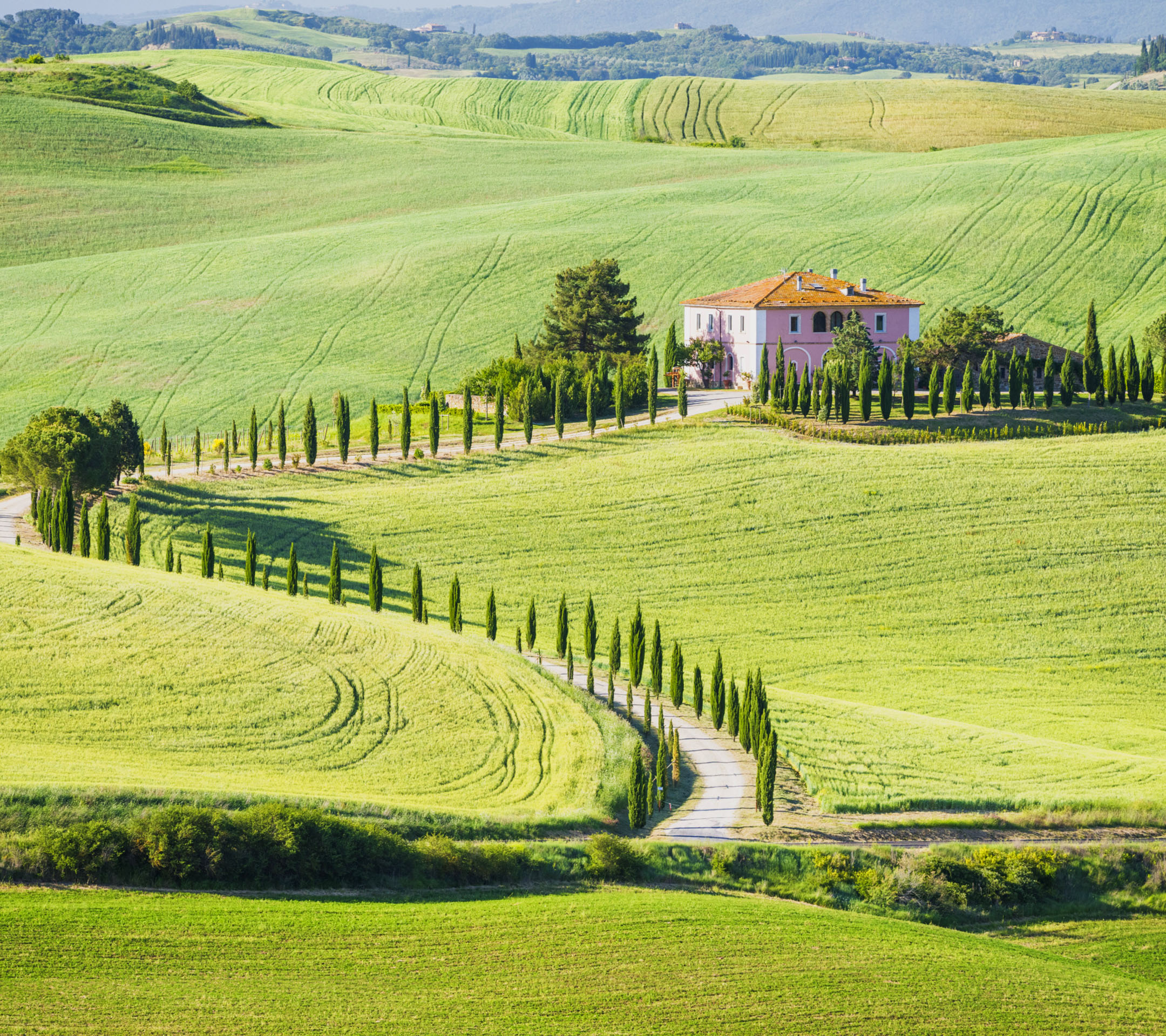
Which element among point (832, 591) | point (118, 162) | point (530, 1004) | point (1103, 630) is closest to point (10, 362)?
point (118, 162)

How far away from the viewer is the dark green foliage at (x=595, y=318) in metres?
98.4

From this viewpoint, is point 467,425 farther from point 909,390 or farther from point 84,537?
point 909,390

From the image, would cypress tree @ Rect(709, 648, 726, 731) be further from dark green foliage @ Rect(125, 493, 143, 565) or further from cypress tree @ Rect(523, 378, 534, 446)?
cypress tree @ Rect(523, 378, 534, 446)

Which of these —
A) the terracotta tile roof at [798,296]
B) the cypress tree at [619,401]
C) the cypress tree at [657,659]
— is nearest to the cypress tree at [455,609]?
the cypress tree at [657,659]

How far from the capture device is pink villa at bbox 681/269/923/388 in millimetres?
92250

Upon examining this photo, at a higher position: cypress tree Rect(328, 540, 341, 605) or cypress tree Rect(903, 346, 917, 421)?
cypress tree Rect(903, 346, 917, 421)

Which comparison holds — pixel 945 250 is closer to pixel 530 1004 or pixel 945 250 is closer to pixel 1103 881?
pixel 1103 881

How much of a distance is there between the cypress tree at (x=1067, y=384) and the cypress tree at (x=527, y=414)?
30.0 m

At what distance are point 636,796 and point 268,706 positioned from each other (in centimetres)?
1209

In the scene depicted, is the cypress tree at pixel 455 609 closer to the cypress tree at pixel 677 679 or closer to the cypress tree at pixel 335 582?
the cypress tree at pixel 335 582

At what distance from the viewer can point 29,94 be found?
573ft

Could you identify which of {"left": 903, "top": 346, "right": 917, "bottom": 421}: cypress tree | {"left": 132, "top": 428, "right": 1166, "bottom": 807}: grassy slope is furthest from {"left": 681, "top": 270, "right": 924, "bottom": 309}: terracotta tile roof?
{"left": 132, "top": 428, "right": 1166, "bottom": 807}: grassy slope

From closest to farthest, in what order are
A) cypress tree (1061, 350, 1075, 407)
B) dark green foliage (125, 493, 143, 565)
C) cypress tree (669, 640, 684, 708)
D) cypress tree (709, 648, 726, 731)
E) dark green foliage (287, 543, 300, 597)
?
cypress tree (709, 648, 726, 731) → cypress tree (669, 640, 684, 708) → dark green foliage (287, 543, 300, 597) → dark green foliage (125, 493, 143, 565) → cypress tree (1061, 350, 1075, 407)

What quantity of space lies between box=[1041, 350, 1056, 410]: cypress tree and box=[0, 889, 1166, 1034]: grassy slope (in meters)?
55.2
